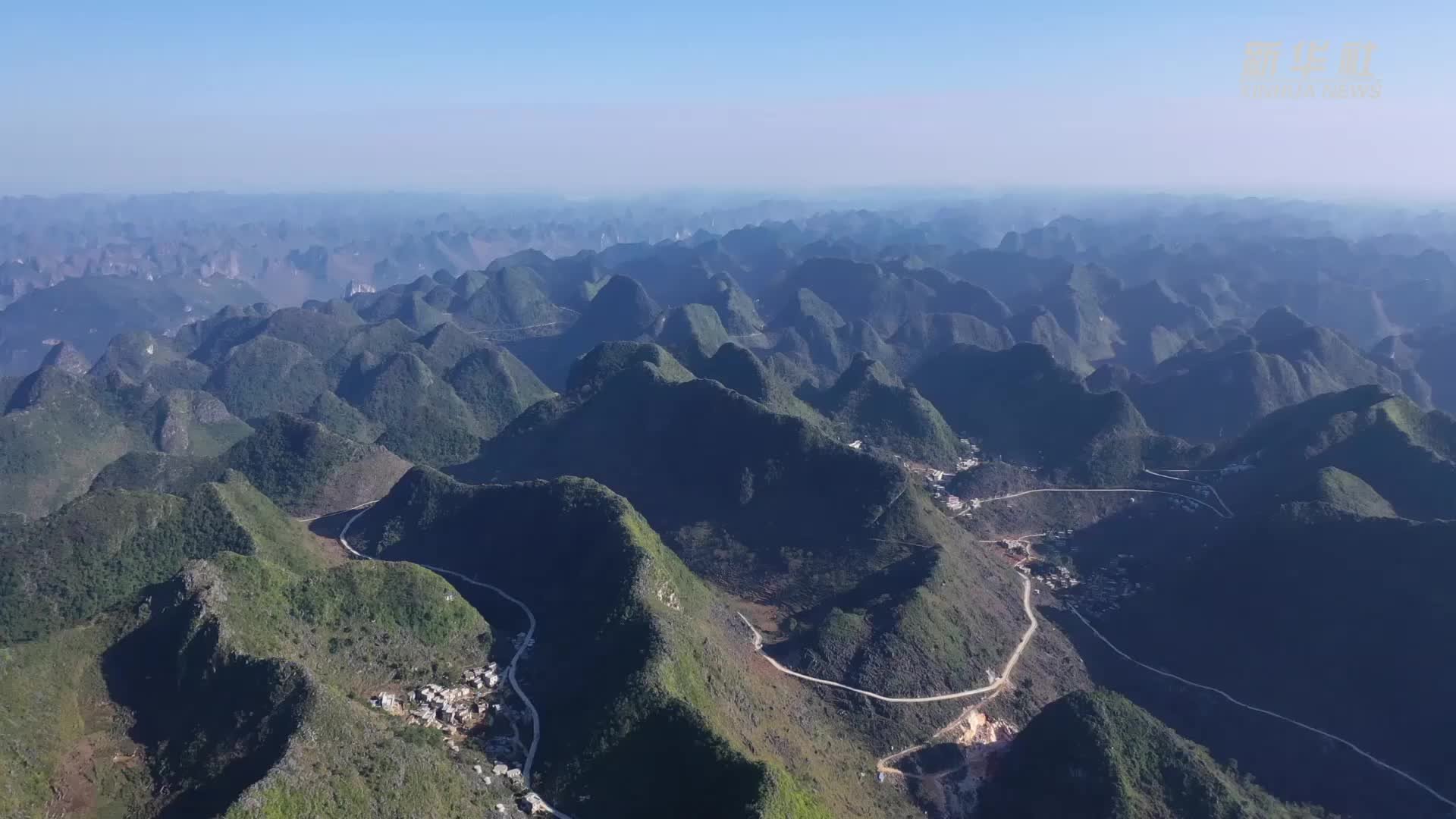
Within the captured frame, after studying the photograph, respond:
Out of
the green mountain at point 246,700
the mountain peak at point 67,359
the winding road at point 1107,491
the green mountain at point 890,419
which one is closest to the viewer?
the green mountain at point 246,700

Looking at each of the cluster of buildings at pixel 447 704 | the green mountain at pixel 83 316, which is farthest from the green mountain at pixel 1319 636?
the green mountain at pixel 83 316

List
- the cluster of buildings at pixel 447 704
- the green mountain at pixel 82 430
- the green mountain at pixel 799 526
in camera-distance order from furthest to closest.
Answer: the green mountain at pixel 82 430 < the green mountain at pixel 799 526 < the cluster of buildings at pixel 447 704

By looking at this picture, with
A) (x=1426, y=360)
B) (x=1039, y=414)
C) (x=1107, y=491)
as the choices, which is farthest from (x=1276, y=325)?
(x=1107, y=491)

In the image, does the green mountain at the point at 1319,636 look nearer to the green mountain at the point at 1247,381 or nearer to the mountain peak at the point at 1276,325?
the green mountain at the point at 1247,381

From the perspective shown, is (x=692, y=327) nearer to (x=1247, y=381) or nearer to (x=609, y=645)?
(x=1247, y=381)

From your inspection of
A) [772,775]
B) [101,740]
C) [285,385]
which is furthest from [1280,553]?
[285,385]

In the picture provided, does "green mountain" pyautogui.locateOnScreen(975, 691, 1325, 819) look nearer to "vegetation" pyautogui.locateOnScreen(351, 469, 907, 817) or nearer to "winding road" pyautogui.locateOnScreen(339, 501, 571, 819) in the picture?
"vegetation" pyautogui.locateOnScreen(351, 469, 907, 817)
